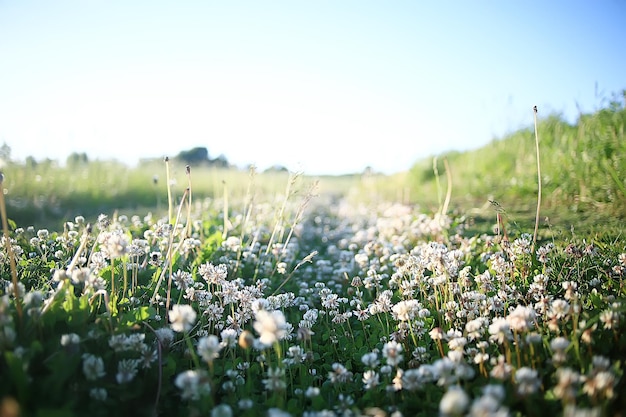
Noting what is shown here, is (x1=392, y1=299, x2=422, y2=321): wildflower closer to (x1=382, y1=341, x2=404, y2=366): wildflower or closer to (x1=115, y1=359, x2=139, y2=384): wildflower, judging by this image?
(x1=382, y1=341, x2=404, y2=366): wildflower

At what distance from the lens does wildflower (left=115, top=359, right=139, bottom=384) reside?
1.96 meters

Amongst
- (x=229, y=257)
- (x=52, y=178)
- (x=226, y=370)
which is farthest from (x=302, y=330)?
(x=52, y=178)

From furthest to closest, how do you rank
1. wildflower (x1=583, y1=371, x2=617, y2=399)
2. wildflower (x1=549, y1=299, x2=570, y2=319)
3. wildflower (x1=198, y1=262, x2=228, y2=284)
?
1. wildflower (x1=198, y1=262, x2=228, y2=284)
2. wildflower (x1=549, y1=299, x2=570, y2=319)
3. wildflower (x1=583, y1=371, x2=617, y2=399)

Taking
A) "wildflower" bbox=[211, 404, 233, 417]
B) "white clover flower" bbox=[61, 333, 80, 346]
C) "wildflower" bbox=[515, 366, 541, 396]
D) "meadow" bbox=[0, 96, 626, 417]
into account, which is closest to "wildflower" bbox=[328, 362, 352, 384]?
"meadow" bbox=[0, 96, 626, 417]

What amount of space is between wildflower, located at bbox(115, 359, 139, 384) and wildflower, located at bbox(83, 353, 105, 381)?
90 mm

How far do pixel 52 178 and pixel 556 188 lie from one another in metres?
10.1

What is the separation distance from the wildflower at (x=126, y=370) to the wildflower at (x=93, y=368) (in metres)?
0.09

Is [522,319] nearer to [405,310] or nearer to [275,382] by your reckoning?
[405,310]

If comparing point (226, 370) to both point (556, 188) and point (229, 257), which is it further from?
point (556, 188)

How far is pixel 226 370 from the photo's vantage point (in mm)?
2467

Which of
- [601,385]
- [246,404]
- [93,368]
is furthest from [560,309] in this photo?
[93,368]

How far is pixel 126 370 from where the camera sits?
201 cm

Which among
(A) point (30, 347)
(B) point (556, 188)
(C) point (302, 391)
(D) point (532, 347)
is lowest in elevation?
(C) point (302, 391)

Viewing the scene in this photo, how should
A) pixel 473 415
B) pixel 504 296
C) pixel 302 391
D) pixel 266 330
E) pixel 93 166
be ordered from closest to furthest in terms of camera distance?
pixel 473 415, pixel 266 330, pixel 302 391, pixel 504 296, pixel 93 166
